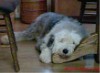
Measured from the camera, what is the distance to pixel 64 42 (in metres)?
1.64

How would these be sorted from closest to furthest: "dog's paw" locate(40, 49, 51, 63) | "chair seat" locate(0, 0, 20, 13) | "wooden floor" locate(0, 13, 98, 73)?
"chair seat" locate(0, 0, 20, 13), "wooden floor" locate(0, 13, 98, 73), "dog's paw" locate(40, 49, 51, 63)

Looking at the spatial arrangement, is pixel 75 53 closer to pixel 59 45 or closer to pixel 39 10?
pixel 59 45

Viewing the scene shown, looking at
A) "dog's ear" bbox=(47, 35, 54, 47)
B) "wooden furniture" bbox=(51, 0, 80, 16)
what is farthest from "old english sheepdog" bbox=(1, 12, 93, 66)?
"wooden furniture" bbox=(51, 0, 80, 16)

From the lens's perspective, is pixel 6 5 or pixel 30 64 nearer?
pixel 6 5

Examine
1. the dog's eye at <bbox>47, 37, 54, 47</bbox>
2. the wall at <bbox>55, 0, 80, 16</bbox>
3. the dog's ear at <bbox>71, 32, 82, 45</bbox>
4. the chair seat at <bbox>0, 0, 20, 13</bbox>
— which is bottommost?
the wall at <bbox>55, 0, 80, 16</bbox>

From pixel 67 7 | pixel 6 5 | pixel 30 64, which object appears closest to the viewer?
pixel 6 5

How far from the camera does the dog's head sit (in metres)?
1.59

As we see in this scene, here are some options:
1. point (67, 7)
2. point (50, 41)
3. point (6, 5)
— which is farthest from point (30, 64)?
point (67, 7)

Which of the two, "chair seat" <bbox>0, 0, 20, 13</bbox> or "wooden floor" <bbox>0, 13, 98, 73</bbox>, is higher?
"chair seat" <bbox>0, 0, 20, 13</bbox>

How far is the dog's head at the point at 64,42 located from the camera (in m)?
1.59

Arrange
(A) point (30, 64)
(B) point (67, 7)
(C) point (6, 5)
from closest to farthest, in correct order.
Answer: (C) point (6, 5)
(A) point (30, 64)
(B) point (67, 7)

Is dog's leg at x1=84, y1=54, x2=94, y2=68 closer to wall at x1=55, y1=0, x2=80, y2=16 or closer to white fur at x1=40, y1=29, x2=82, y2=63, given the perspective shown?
white fur at x1=40, y1=29, x2=82, y2=63

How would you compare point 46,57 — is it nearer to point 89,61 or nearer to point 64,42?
point 64,42

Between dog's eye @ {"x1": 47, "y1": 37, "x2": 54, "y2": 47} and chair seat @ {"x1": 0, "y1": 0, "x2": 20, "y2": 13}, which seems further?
dog's eye @ {"x1": 47, "y1": 37, "x2": 54, "y2": 47}
